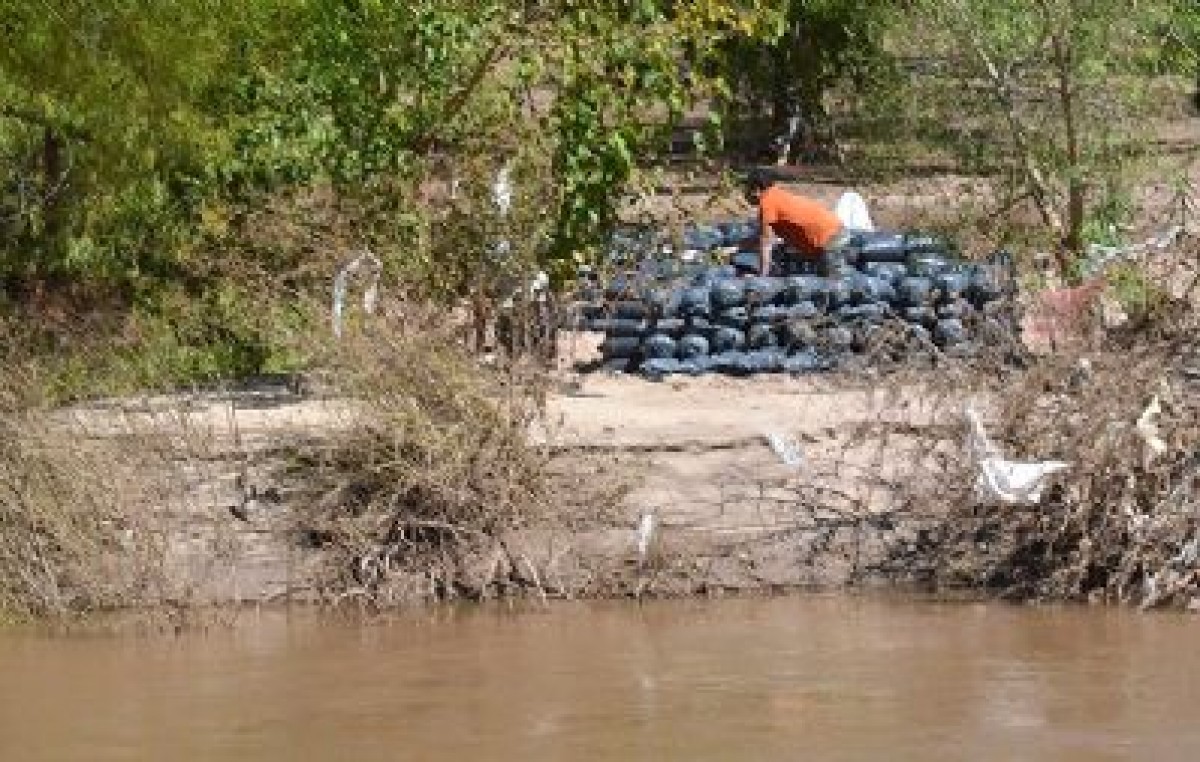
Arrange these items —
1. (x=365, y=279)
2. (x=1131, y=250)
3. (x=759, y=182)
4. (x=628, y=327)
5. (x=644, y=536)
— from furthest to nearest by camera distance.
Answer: (x=759, y=182) → (x=628, y=327) → (x=365, y=279) → (x=1131, y=250) → (x=644, y=536)

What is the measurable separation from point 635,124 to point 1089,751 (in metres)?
7.15

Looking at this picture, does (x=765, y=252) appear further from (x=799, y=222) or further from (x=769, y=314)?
(x=769, y=314)

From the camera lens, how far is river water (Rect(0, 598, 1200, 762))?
11352 millimetres

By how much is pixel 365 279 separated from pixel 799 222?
3936mm

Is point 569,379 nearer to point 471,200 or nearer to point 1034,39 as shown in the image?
point 471,200

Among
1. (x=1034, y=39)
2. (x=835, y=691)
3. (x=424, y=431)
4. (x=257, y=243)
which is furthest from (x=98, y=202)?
(x=835, y=691)

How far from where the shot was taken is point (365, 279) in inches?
634

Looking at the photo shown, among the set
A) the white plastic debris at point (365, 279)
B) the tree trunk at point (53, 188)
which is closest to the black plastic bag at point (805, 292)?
the white plastic debris at point (365, 279)

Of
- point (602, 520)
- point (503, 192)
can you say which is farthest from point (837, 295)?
point (602, 520)

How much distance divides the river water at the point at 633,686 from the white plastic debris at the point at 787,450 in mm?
1025

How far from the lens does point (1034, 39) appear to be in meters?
18.5

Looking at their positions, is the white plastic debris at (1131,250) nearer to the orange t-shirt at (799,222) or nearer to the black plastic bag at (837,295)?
the black plastic bag at (837,295)

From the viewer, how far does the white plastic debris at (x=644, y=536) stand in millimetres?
14531

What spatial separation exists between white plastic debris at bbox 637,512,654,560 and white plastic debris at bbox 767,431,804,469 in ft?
3.10
